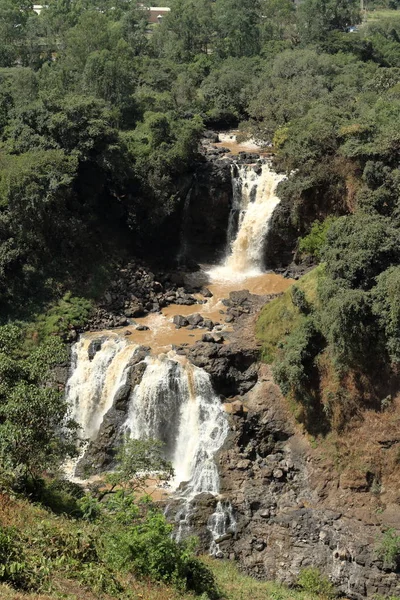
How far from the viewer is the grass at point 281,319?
96.7 feet

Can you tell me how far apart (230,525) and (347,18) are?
205 feet

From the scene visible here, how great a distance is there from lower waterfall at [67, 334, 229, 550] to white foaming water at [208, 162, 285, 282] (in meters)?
9.24

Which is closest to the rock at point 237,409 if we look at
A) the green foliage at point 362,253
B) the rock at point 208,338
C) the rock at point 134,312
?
the rock at point 208,338

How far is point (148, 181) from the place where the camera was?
126 feet

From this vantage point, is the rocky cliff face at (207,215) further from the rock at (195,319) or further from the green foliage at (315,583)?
the green foliage at (315,583)

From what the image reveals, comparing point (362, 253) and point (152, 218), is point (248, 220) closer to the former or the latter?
point (152, 218)

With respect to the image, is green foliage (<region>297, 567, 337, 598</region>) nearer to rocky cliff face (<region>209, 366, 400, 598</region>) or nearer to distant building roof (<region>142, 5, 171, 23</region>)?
rocky cliff face (<region>209, 366, 400, 598</region>)

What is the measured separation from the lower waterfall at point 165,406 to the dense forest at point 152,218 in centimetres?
247

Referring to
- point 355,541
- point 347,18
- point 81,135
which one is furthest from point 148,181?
point 347,18

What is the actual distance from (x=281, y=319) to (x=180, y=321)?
524 cm

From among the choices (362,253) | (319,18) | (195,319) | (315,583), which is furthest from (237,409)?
(319,18)

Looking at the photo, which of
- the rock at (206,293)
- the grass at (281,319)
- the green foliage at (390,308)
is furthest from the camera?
the rock at (206,293)

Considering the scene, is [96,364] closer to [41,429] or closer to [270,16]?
[41,429]

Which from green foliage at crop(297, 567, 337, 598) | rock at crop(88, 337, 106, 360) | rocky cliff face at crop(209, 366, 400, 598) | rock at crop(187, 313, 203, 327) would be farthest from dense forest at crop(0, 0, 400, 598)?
green foliage at crop(297, 567, 337, 598)
